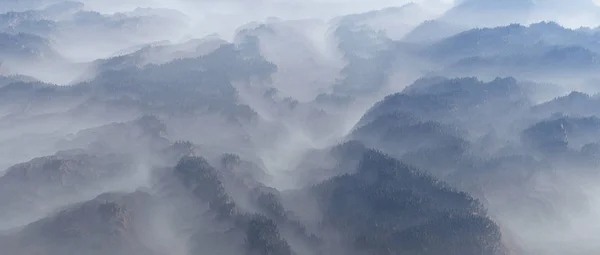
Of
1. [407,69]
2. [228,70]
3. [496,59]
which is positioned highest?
[496,59]

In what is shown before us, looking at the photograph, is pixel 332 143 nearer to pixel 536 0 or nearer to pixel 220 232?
pixel 220 232

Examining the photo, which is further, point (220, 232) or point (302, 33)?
point (302, 33)

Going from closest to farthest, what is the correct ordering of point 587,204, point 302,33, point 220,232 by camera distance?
point 220,232, point 587,204, point 302,33

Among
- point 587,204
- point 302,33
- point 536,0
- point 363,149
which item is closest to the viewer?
point 587,204

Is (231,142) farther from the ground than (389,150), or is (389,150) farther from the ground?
(389,150)

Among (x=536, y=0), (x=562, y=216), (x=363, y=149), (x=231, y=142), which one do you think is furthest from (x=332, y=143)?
(x=536, y=0)

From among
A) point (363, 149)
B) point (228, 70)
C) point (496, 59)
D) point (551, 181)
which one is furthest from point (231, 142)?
point (496, 59)
